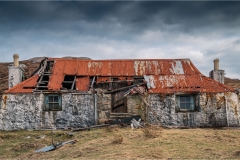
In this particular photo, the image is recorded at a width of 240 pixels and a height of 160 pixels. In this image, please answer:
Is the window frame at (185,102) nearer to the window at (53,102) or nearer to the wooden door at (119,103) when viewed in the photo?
the wooden door at (119,103)

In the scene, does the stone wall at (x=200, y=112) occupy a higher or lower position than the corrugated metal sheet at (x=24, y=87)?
lower

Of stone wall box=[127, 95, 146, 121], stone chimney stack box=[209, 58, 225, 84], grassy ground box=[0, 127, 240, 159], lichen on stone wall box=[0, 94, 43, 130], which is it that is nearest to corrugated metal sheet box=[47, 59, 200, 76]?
stone chimney stack box=[209, 58, 225, 84]

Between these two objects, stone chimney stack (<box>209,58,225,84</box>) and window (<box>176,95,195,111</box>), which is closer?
window (<box>176,95,195,111</box>)

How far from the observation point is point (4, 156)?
11.4 metres

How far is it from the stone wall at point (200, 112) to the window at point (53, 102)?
19.6 ft

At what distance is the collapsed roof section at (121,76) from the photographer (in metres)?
17.4

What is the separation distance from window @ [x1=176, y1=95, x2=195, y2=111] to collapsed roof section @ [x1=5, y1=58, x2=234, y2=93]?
486 millimetres

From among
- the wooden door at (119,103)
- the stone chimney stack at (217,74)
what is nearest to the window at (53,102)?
the wooden door at (119,103)

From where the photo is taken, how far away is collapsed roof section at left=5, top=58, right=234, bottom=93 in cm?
1739

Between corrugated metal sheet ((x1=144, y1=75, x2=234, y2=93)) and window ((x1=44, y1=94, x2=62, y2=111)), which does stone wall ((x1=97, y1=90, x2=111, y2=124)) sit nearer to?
window ((x1=44, y1=94, x2=62, y2=111))

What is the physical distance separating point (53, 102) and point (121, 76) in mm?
5108

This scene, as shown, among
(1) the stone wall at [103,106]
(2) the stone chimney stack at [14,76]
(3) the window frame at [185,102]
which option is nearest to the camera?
(3) the window frame at [185,102]

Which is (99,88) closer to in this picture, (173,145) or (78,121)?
(78,121)

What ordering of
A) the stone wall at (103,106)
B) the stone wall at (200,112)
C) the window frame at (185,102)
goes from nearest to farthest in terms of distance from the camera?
1. the stone wall at (200,112)
2. the window frame at (185,102)
3. the stone wall at (103,106)
